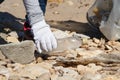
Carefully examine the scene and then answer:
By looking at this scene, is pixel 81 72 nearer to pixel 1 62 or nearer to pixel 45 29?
pixel 45 29

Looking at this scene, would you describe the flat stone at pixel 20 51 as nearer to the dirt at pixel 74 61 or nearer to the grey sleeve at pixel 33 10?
the dirt at pixel 74 61

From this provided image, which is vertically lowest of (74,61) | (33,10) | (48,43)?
(74,61)

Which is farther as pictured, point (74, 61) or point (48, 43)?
point (74, 61)

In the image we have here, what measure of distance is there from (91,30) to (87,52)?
0.66m

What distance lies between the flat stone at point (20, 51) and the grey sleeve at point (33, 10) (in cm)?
26

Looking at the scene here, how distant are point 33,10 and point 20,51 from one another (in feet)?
1.27

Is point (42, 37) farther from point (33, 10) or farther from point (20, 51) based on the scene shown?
point (20, 51)

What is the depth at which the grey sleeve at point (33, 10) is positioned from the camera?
104 inches

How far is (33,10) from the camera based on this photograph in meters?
2.66

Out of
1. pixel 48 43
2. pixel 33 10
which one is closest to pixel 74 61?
pixel 48 43

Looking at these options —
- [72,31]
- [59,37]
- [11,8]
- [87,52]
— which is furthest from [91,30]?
[11,8]

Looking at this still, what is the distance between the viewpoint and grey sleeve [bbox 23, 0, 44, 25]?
2.64 meters

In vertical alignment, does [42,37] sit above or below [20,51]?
above

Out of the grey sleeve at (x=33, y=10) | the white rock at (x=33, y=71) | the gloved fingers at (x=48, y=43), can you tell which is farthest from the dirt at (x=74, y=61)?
the grey sleeve at (x=33, y=10)
